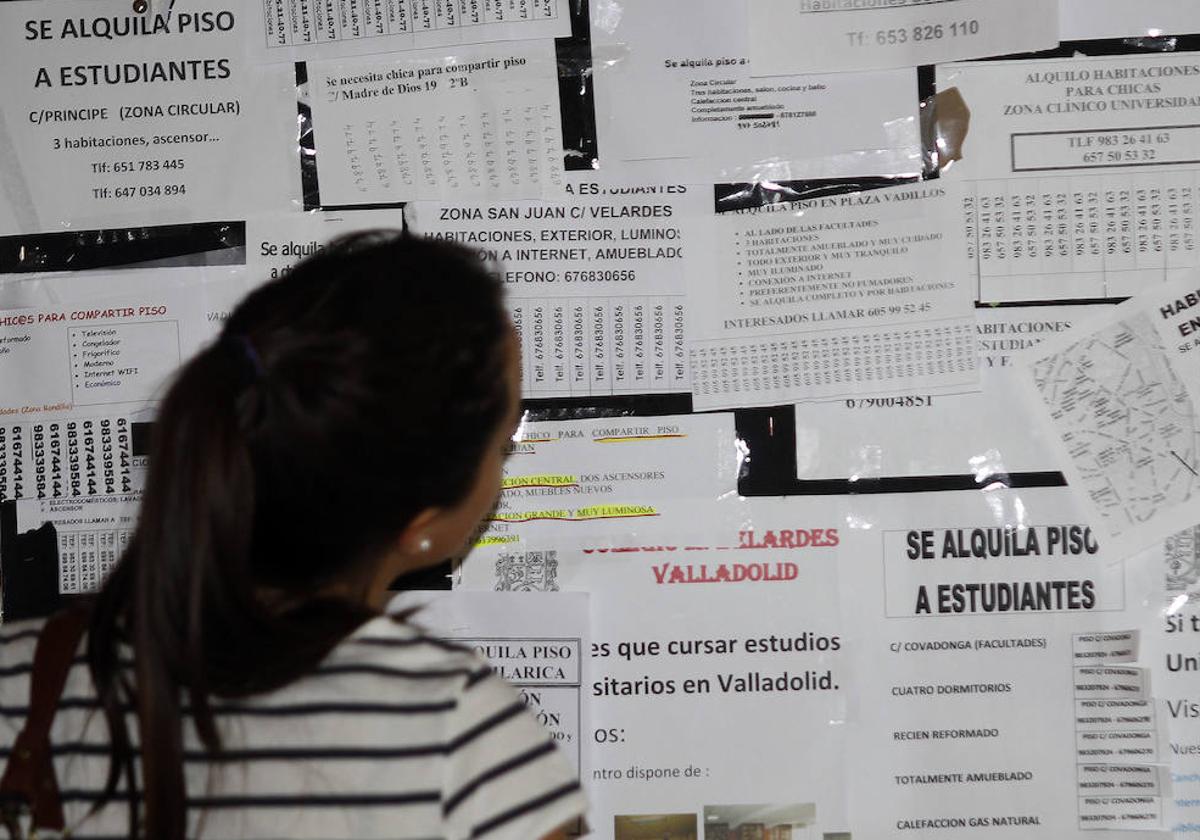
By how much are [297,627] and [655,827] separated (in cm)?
67

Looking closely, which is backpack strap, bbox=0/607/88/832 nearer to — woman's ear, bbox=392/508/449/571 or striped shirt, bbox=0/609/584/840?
striped shirt, bbox=0/609/584/840

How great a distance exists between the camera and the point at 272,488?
27.6 inches

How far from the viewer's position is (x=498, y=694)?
2.43ft

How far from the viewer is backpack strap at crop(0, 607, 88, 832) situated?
28.2 inches

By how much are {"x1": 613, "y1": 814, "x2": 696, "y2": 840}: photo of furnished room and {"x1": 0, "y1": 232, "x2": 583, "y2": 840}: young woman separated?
53cm

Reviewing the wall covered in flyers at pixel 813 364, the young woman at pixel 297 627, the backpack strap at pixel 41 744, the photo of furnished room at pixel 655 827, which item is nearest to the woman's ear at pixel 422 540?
the young woman at pixel 297 627

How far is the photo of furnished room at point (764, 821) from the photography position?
1.22m

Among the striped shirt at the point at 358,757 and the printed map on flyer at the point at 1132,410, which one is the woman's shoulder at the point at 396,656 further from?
the printed map on flyer at the point at 1132,410

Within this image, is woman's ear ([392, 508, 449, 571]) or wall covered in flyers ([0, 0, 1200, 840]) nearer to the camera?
woman's ear ([392, 508, 449, 571])

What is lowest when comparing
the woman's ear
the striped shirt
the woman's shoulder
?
the striped shirt

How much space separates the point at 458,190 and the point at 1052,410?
0.69 m

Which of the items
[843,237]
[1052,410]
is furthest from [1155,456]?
[843,237]

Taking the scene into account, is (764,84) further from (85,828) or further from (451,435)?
(85,828)

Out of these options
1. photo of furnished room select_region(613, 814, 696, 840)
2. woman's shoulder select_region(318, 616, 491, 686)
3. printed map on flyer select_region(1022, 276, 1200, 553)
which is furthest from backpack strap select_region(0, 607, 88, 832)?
printed map on flyer select_region(1022, 276, 1200, 553)
